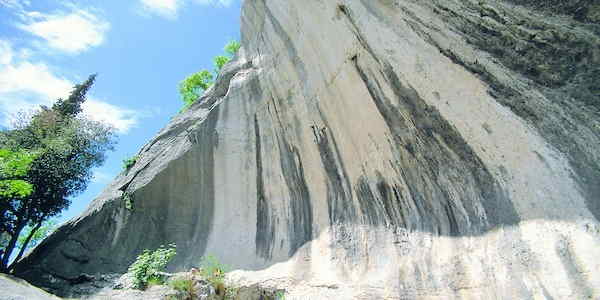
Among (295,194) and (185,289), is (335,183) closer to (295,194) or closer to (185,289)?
(295,194)

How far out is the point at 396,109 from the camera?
652 cm

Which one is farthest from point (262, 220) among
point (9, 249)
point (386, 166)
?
point (9, 249)

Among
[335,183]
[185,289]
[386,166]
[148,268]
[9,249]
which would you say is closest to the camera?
[185,289]

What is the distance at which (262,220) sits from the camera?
8578 mm

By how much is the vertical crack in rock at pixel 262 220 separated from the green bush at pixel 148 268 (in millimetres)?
1857

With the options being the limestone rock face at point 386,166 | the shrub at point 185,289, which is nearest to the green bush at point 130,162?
the limestone rock face at point 386,166

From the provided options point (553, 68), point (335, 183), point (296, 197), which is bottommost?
point (296, 197)

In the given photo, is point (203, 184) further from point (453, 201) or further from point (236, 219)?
point (453, 201)

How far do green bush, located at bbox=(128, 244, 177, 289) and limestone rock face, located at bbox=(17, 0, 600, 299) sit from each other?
588 mm

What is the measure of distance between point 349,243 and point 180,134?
597 centimetres

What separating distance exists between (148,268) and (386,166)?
5.49m

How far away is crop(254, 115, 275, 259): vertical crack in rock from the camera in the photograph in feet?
26.4

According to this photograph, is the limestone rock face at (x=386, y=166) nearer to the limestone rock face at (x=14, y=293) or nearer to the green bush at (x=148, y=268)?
the green bush at (x=148, y=268)

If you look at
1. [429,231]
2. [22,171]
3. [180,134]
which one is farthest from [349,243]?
[22,171]
